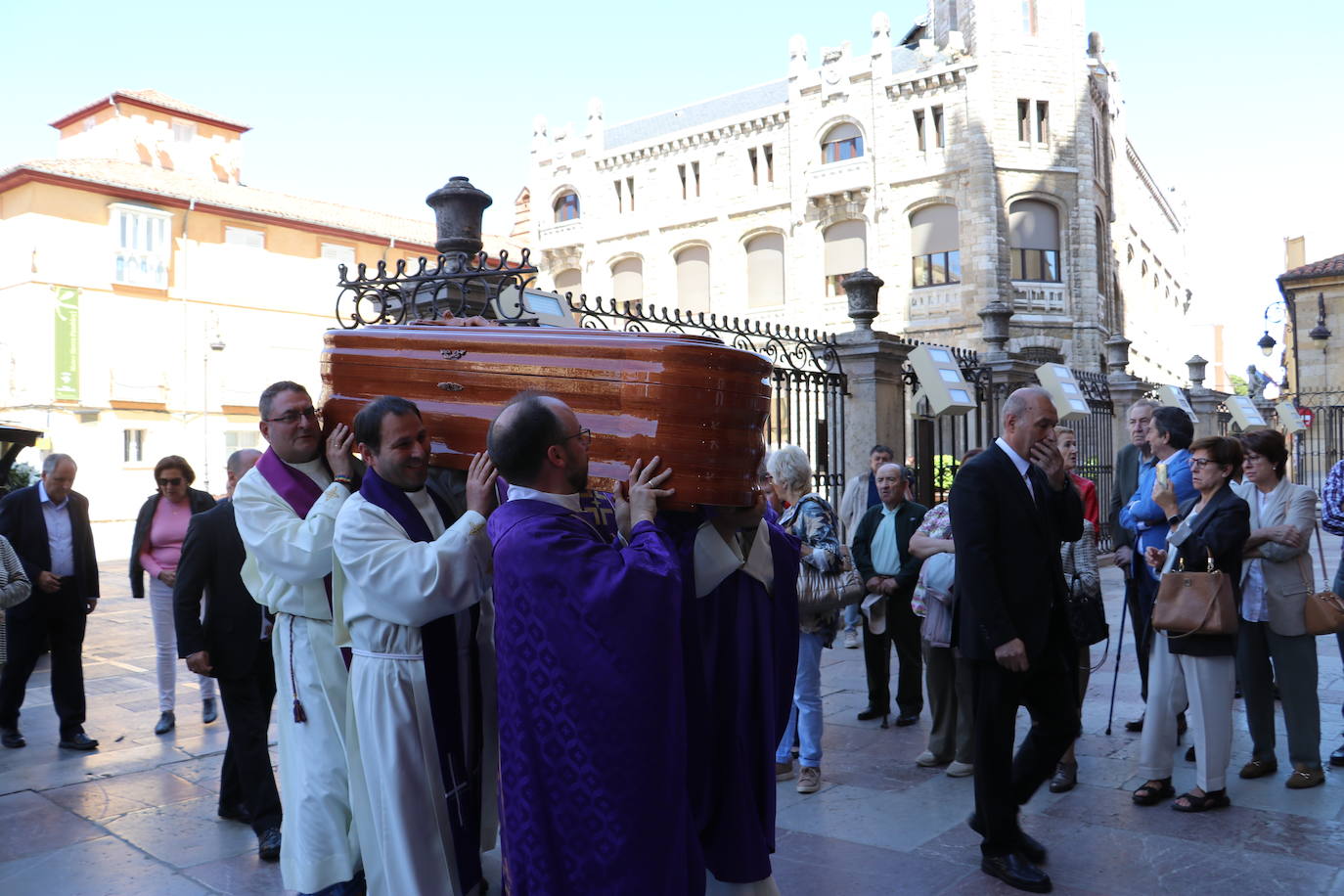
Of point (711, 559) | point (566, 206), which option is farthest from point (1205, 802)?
point (566, 206)

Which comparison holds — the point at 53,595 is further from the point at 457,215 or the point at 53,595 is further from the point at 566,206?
the point at 566,206

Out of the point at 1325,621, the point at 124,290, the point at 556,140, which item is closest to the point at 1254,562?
the point at 1325,621

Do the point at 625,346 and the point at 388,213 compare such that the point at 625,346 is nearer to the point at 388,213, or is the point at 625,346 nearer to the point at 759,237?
the point at 759,237

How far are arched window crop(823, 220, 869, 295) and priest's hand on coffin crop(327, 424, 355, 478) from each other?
31.2 m

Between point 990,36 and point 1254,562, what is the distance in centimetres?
2983

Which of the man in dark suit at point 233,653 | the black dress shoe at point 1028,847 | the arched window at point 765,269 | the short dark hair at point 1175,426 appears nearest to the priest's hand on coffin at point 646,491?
the black dress shoe at point 1028,847

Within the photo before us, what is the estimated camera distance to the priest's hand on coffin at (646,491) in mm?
2865

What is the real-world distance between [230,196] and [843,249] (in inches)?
771

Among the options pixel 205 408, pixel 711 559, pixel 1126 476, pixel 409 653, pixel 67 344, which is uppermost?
pixel 67 344

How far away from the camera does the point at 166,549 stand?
6875mm

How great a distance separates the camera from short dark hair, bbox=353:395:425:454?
3293 mm

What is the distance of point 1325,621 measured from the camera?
5.03 metres

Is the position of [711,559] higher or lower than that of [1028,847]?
higher

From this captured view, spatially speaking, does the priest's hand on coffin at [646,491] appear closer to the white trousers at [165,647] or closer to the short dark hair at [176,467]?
the short dark hair at [176,467]
